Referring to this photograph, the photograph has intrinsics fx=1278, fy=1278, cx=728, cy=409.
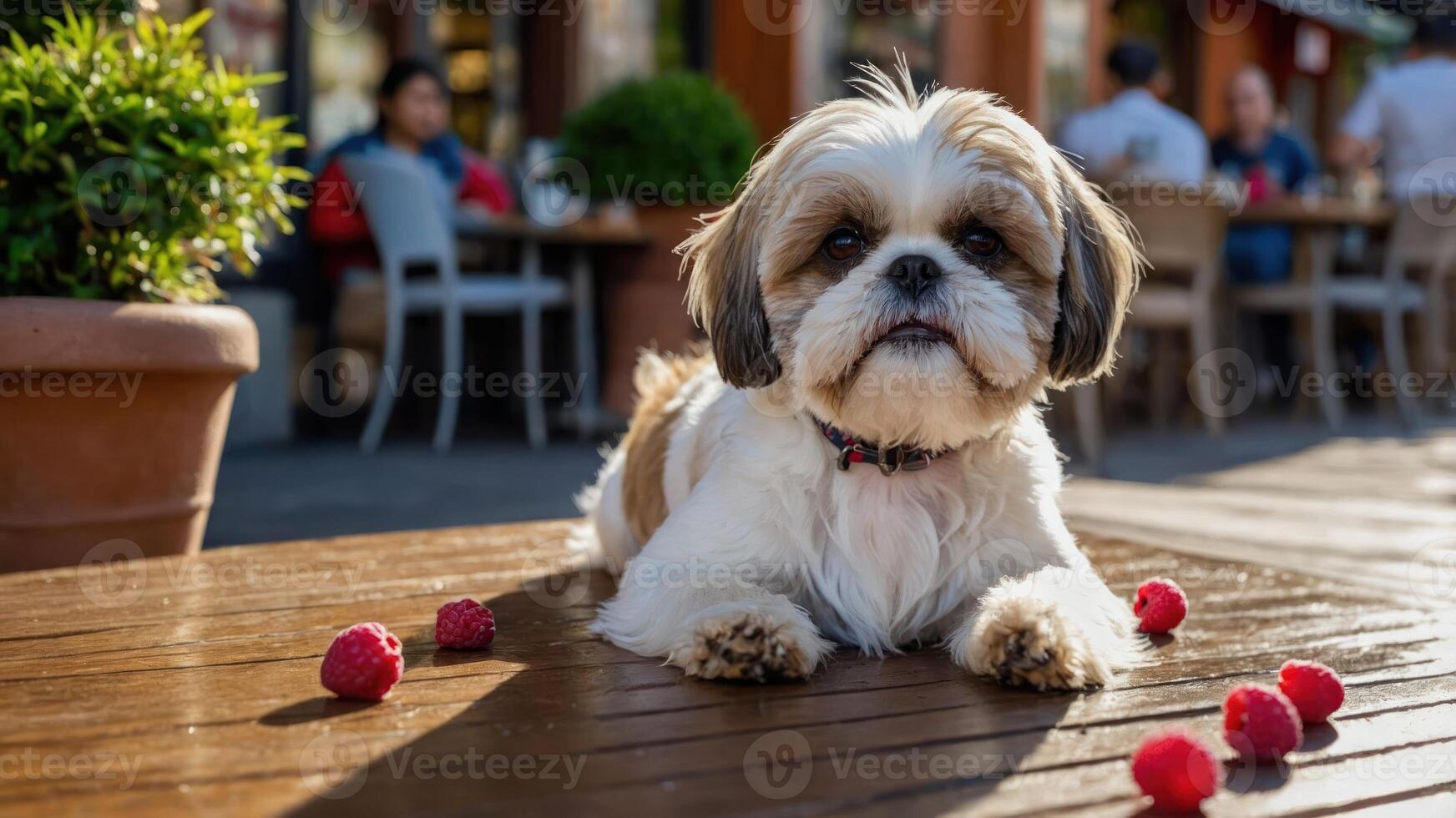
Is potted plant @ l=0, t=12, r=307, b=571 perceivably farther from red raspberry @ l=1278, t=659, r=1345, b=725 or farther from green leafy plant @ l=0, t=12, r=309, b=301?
red raspberry @ l=1278, t=659, r=1345, b=725

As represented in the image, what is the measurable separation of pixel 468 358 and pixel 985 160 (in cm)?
737

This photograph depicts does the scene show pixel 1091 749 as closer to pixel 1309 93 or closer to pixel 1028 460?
pixel 1028 460

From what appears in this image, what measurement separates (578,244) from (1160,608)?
17.8ft

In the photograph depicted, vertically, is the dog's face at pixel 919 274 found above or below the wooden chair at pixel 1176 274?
above

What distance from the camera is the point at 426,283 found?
761 cm

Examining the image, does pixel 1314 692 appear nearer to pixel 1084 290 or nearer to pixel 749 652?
pixel 1084 290

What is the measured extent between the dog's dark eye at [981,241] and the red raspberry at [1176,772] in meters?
1.07

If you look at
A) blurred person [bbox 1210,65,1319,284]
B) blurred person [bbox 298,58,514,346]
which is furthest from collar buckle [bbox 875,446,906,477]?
blurred person [bbox 1210,65,1319,284]

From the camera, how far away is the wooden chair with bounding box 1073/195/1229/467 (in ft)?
23.9

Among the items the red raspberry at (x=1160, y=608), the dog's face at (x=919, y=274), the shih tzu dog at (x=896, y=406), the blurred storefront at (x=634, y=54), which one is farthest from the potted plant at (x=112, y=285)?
the blurred storefront at (x=634, y=54)

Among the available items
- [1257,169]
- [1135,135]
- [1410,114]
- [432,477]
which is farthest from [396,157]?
[1410,114]

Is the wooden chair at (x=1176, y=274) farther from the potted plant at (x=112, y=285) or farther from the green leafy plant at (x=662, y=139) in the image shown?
the potted plant at (x=112, y=285)

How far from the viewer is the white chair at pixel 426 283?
724cm

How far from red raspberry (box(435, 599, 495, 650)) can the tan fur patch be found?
30.0 inches
